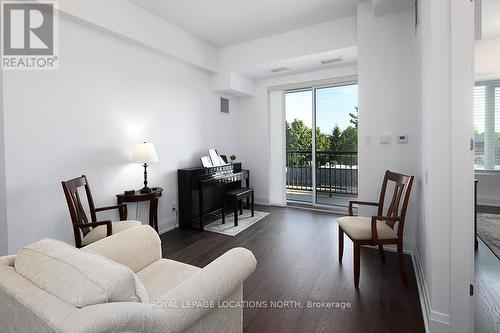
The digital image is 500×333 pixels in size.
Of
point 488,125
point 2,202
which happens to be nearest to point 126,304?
point 2,202

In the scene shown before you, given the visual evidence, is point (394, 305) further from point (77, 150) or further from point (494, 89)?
point (494, 89)

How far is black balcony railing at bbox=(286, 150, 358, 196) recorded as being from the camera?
16.2ft

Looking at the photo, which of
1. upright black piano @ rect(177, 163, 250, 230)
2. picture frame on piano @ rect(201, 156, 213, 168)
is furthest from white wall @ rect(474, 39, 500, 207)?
picture frame on piano @ rect(201, 156, 213, 168)

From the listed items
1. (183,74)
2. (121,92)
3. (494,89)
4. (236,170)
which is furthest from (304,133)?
(494,89)

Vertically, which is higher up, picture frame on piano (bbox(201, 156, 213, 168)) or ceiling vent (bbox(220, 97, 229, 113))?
ceiling vent (bbox(220, 97, 229, 113))

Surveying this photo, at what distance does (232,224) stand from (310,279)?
1.90 m

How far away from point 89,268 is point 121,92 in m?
2.97

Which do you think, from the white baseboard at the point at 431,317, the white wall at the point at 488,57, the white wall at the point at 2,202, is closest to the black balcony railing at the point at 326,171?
the white wall at the point at 488,57

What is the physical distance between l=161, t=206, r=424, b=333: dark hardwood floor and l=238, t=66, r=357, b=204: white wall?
1569mm

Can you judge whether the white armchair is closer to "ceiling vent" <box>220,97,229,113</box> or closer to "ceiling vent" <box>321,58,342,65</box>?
"ceiling vent" <box>321,58,342,65</box>

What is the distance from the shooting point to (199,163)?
4562 mm

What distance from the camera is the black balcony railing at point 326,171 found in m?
4.93
